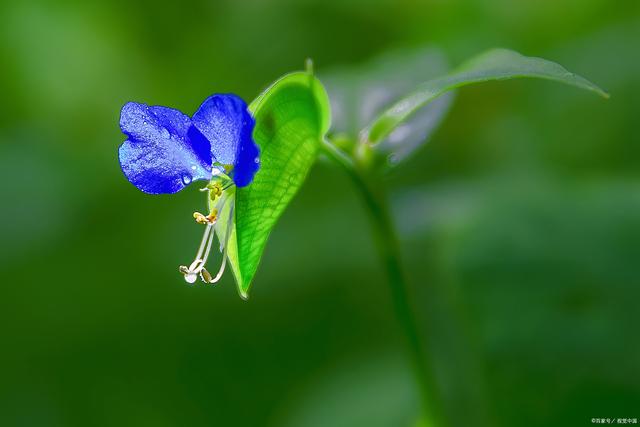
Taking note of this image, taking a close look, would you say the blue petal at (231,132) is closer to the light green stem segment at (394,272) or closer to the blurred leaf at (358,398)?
the light green stem segment at (394,272)

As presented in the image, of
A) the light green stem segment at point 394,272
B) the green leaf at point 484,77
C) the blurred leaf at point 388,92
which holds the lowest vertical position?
the light green stem segment at point 394,272

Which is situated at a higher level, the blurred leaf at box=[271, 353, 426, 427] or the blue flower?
the blurred leaf at box=[271, 353, 426, 427]

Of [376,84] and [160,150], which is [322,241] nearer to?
[376,84]

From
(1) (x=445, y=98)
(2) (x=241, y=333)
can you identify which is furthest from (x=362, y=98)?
(2) (x=241, y=333)

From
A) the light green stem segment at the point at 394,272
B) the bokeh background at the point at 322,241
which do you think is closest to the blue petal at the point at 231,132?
the light green stem segment at the point at 394,272

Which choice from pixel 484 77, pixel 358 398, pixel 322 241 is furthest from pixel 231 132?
pixel 322 241

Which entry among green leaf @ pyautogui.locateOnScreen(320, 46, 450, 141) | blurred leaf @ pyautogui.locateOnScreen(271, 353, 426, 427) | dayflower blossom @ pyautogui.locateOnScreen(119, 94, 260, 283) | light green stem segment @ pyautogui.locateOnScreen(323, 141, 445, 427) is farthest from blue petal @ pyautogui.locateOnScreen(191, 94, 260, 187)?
blurred leaf @ pyautogui.locateOnScreen(271, 353, 426, 427)

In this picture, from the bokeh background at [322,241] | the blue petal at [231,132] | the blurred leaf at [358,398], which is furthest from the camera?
the blurred leaf at [358,398]

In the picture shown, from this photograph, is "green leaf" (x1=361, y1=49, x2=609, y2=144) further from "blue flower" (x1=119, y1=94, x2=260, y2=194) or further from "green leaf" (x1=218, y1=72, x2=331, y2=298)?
"blue flower" (x1=119, y1=94, x2=260, y2=194)
